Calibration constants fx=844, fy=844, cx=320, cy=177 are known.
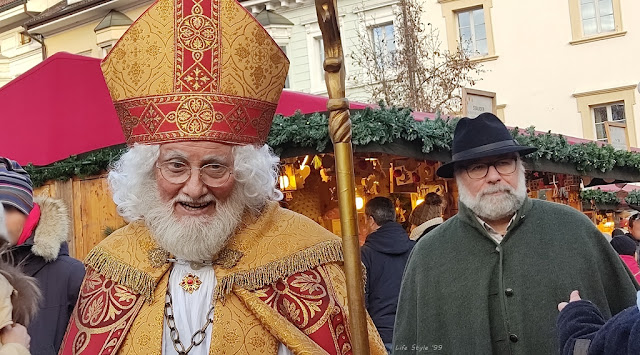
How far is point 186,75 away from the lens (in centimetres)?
344

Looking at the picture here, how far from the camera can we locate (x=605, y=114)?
70.6 feet

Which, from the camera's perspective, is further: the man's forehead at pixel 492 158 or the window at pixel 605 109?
the window at pixel 605 109

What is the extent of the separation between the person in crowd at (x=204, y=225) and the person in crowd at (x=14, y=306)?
70 centimetres

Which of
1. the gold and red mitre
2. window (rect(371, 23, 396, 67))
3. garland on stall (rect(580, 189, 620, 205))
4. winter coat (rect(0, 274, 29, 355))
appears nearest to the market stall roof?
the gold and red mitre

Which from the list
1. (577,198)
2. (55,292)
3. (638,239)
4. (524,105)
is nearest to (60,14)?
(524,105)

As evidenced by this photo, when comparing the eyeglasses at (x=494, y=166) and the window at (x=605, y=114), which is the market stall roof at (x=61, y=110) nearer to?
the eyeglasses at (x=494, y=166)

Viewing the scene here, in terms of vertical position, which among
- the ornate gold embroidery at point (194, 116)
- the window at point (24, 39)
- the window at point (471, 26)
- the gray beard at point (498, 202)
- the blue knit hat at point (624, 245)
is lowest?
the blue knit hat at point (624, 245)

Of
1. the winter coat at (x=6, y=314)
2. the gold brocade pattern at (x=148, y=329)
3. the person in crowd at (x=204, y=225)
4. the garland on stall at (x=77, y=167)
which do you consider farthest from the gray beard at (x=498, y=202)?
the garland on stall at (x=77, y=167)

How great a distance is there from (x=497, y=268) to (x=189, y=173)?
5.32 ft

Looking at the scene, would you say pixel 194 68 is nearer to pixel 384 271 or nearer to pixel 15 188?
pixel 15 188

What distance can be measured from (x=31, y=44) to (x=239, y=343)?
2884cm

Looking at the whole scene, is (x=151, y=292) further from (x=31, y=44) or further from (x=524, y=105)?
(x=31, y=44)

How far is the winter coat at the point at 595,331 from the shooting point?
236 cm

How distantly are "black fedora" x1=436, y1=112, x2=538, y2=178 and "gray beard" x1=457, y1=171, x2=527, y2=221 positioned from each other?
175 millimetres
